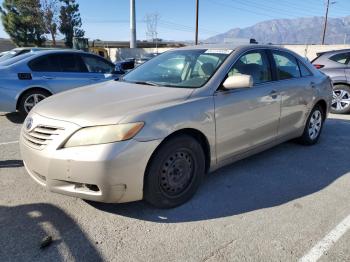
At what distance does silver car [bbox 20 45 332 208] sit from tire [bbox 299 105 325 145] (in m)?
0.65

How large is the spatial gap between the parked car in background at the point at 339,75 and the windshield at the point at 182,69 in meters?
5.17

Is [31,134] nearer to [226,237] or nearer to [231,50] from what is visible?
[226,237]

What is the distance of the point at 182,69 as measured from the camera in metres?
3.99

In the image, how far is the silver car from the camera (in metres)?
2.85

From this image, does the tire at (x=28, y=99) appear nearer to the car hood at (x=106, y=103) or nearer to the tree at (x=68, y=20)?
the car hood at (x=106, y=103)

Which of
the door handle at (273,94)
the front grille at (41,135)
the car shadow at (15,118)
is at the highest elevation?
the door handle at (273,94)

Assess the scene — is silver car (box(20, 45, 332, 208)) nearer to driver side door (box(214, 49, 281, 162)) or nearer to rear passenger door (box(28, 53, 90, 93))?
driver side door (box(214, 49, 281, 162))

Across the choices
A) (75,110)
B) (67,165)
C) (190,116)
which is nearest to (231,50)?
(190,116)

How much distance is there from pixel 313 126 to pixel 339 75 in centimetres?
333

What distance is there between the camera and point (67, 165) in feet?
9.29

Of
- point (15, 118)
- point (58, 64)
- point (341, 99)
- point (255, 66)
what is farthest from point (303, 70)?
point (15, 118)

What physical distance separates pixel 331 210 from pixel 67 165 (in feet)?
8.29

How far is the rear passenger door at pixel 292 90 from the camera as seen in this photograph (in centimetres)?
455

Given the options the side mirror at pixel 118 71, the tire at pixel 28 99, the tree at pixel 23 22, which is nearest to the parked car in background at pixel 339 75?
the side mirror at pixel 118 71
